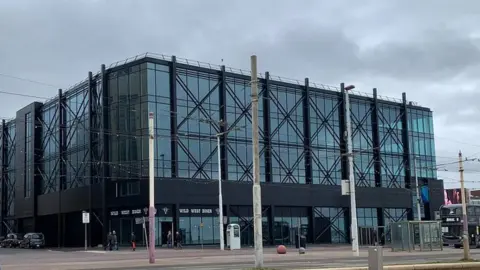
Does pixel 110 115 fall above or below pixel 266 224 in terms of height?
above

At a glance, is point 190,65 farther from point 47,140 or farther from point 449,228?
point 449,228

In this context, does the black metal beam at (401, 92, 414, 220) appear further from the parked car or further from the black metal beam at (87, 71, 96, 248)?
the parked car

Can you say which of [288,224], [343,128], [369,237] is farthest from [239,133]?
[369,237]

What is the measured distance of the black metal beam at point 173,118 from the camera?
6381cm

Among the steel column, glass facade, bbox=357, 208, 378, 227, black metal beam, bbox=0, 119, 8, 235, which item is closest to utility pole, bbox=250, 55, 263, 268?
the steel column

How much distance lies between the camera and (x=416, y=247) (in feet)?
169

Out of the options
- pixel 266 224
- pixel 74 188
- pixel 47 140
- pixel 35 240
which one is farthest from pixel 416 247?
pixel 47 140

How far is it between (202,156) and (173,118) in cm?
509

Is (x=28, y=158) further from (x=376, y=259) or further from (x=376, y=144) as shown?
(x=376, y=259)

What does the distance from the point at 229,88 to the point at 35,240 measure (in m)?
27.9

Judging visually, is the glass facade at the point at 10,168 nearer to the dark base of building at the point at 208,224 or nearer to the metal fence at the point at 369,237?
the dark base of building at the point at 208,224

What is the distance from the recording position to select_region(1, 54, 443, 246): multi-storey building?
210 feet

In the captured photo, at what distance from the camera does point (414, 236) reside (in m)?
Answer: 51.1

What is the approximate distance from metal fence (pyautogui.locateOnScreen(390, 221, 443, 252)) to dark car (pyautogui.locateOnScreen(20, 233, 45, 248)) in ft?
136
